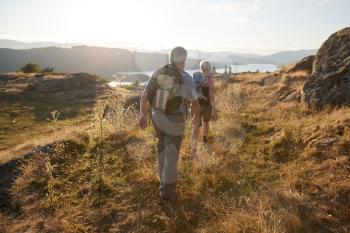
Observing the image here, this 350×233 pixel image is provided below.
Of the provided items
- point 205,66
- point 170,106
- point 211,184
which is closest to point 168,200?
point 211,184

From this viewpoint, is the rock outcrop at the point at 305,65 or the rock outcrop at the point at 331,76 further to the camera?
the rock outcrop at the point at 305,65

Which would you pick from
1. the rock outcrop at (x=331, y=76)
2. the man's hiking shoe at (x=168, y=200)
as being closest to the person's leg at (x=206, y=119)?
the man's hiking shoe at (x=168, y=200)

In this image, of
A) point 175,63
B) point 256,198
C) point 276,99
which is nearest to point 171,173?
point 256,198

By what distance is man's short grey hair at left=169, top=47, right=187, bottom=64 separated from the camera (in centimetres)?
520

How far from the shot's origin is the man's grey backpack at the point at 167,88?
5207mm

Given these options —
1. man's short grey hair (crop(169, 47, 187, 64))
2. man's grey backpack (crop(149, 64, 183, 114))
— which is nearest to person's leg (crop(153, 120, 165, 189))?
man's grey backpack (crop(149, 64, 183, 114))

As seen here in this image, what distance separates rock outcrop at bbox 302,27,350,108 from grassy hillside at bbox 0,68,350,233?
505 millimetres

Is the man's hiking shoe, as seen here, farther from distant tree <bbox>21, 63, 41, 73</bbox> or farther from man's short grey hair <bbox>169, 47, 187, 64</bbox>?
distant tree <bbox>21, 63, 41, 73</bbox>

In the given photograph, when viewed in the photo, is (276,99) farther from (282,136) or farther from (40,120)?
(40,120)

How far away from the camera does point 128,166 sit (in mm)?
7047

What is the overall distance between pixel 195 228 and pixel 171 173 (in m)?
1.00

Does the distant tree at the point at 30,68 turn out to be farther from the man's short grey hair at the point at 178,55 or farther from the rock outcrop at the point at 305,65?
the man's short grey hair at the point at 178,55

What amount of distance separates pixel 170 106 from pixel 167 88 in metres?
0.29

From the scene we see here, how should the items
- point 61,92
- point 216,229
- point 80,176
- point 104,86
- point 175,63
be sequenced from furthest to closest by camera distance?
point 104,86 < point 61,92 < point 80,176 < point 175,63 < point 216,229
